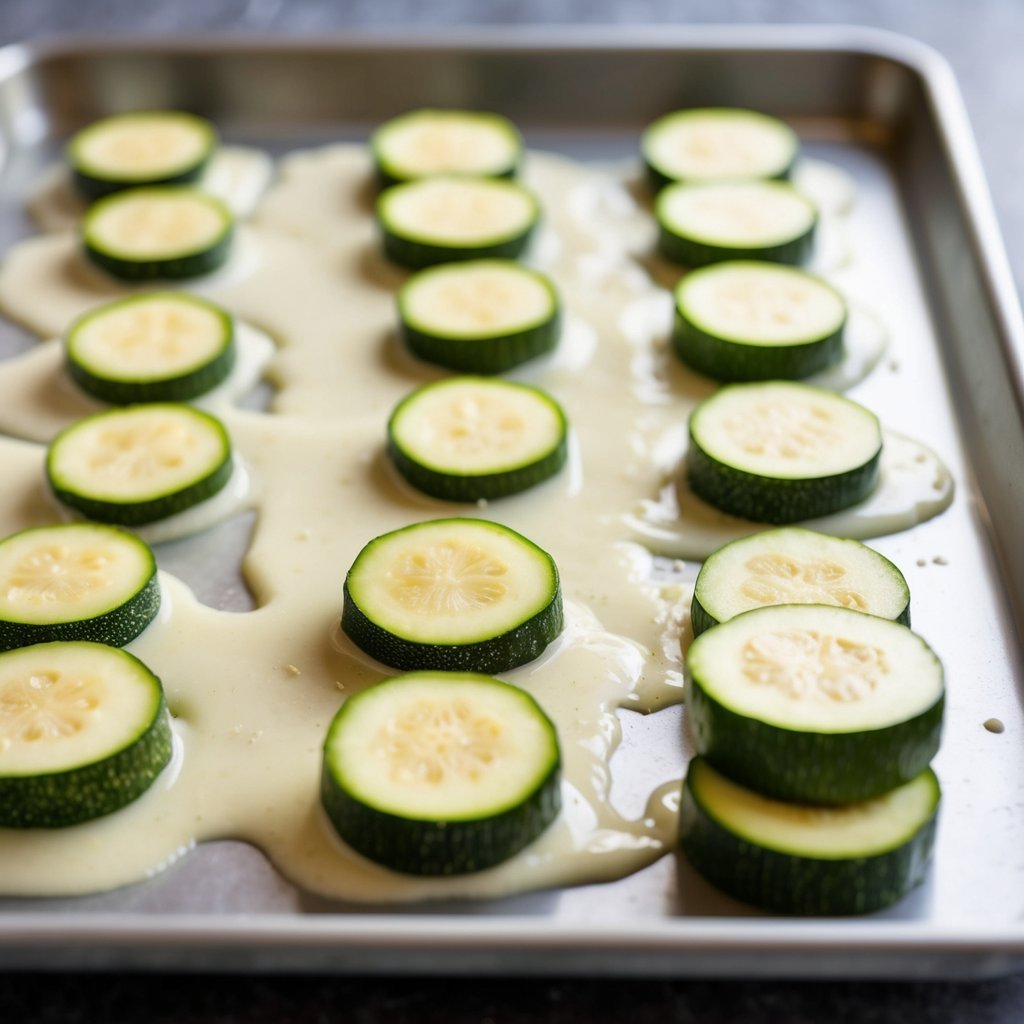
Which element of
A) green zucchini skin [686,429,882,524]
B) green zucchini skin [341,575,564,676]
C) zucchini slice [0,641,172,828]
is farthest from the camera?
green zucchini skin [686,429,882,524]

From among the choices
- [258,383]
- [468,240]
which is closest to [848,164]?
[468,240]

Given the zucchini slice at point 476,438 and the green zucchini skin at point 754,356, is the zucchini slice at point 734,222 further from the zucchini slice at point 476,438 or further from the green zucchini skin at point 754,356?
the zucchini slice at point 476,438

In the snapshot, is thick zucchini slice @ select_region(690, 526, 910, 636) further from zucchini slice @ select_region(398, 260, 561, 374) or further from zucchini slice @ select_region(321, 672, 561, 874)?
zucchini slice @ select_region(398, 260, 561, 374)

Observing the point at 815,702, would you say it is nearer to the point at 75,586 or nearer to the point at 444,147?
the point at 75,586

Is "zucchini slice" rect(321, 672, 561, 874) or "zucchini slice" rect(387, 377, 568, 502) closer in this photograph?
Result: "zucchini slice" rect(321, 672, 561, 874)

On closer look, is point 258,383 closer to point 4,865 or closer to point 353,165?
point 353,165

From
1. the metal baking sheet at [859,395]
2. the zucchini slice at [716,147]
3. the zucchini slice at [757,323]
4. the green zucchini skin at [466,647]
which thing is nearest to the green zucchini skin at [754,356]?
the zucchini slice at [757,323]

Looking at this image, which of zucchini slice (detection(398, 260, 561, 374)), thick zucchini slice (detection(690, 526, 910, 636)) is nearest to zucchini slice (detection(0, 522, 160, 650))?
zucchini slice (detection(398, 260, 561, 374))
